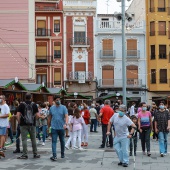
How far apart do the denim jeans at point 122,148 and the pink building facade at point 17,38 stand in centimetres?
2443

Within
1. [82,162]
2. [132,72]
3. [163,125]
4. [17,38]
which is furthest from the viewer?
[132,72]

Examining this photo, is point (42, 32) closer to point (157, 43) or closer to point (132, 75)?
point (132, 75)

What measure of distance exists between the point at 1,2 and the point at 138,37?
55.6 ft

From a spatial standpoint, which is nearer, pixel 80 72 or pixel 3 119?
pixel 3 119

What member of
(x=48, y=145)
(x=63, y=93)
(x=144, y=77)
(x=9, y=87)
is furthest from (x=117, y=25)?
(x=48, y=145)

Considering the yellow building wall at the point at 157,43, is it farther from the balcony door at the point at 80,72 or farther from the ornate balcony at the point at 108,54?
the balcony door at the point at 80,72

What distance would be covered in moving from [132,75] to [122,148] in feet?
113

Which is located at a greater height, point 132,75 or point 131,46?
point 131,46

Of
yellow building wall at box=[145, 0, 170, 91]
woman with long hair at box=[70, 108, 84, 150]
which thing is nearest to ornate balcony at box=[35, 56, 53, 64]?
yellow building wall at box=[145, 0, 170, 91]

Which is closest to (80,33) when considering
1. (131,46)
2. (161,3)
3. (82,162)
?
(131,46)

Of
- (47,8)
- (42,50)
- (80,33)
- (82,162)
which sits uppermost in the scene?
(47,8)

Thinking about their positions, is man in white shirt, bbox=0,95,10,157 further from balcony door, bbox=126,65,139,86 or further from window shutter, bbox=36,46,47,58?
balcony door, bbox=126,65,139,86

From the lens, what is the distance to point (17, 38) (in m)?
34.9

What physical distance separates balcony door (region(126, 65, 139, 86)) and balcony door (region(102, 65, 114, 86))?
5.81 feet
